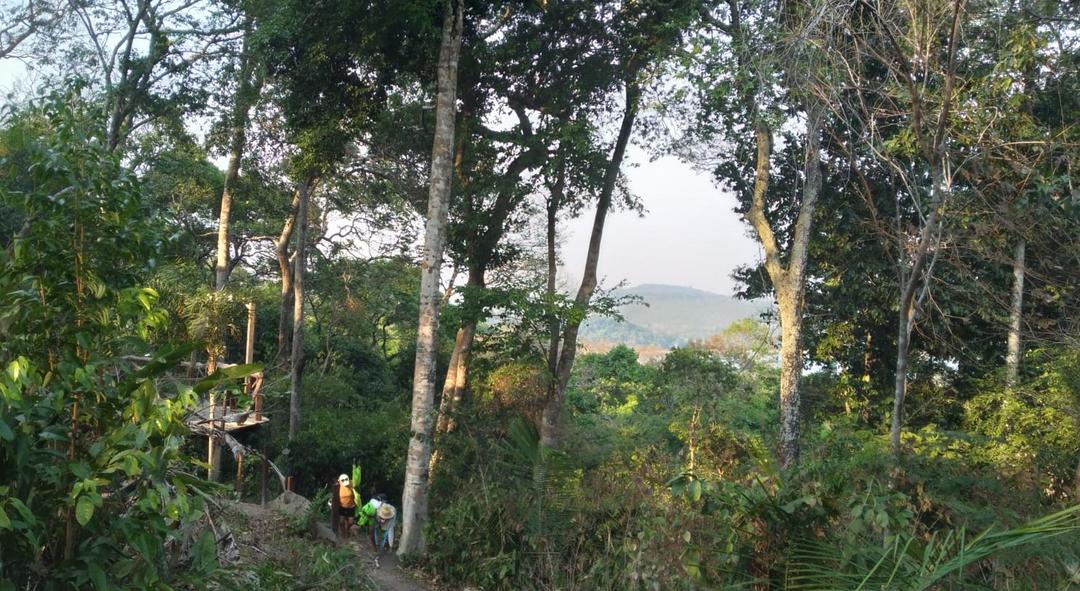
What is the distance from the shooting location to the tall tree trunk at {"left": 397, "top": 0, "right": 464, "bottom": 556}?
11094 millimetres

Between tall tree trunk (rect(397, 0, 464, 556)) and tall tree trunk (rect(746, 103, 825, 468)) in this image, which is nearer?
tall tree trunk (rect(397, 0, 464, 556))

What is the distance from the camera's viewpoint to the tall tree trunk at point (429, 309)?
36.4ft

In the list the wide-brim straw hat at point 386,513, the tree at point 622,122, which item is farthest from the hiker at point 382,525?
the tree at point 622,122

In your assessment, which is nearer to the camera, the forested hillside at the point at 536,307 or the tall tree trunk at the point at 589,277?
the forested hillside at the point at 536,307

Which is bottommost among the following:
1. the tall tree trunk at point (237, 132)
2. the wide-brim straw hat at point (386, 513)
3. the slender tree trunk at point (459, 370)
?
the wide-brim straw hat at point (386, 513)

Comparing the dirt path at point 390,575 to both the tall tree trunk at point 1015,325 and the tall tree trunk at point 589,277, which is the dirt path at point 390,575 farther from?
the tall tree trunk at point 1015,325

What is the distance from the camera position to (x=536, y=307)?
45.0ft

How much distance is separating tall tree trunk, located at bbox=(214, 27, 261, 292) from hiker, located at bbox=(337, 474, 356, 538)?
542 cm

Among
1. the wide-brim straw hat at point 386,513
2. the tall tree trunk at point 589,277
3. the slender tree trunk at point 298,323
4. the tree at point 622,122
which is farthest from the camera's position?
the slender tree trunk at point 298,323

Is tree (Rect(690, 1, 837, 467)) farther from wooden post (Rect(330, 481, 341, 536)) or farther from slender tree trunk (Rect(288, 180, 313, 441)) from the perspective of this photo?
slender tree trunk (Rect(288, 180, 313, 441))

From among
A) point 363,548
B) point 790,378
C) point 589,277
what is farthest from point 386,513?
point 790,378

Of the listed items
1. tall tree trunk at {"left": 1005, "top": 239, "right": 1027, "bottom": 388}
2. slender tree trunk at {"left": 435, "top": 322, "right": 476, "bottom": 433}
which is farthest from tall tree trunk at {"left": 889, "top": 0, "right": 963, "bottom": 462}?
slender tree trunk at {"left": 435, "top": 322, "right": 476, "bottom": 433}

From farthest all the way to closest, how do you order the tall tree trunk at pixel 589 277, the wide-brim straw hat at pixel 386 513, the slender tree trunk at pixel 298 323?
the slender tree trunk at pixel 298 323 < the tall tree trunk at pixel 589 277 < the wide-brim straw hat at pixel 386 513

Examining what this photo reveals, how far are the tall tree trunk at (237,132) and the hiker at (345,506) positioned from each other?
5.42 m
